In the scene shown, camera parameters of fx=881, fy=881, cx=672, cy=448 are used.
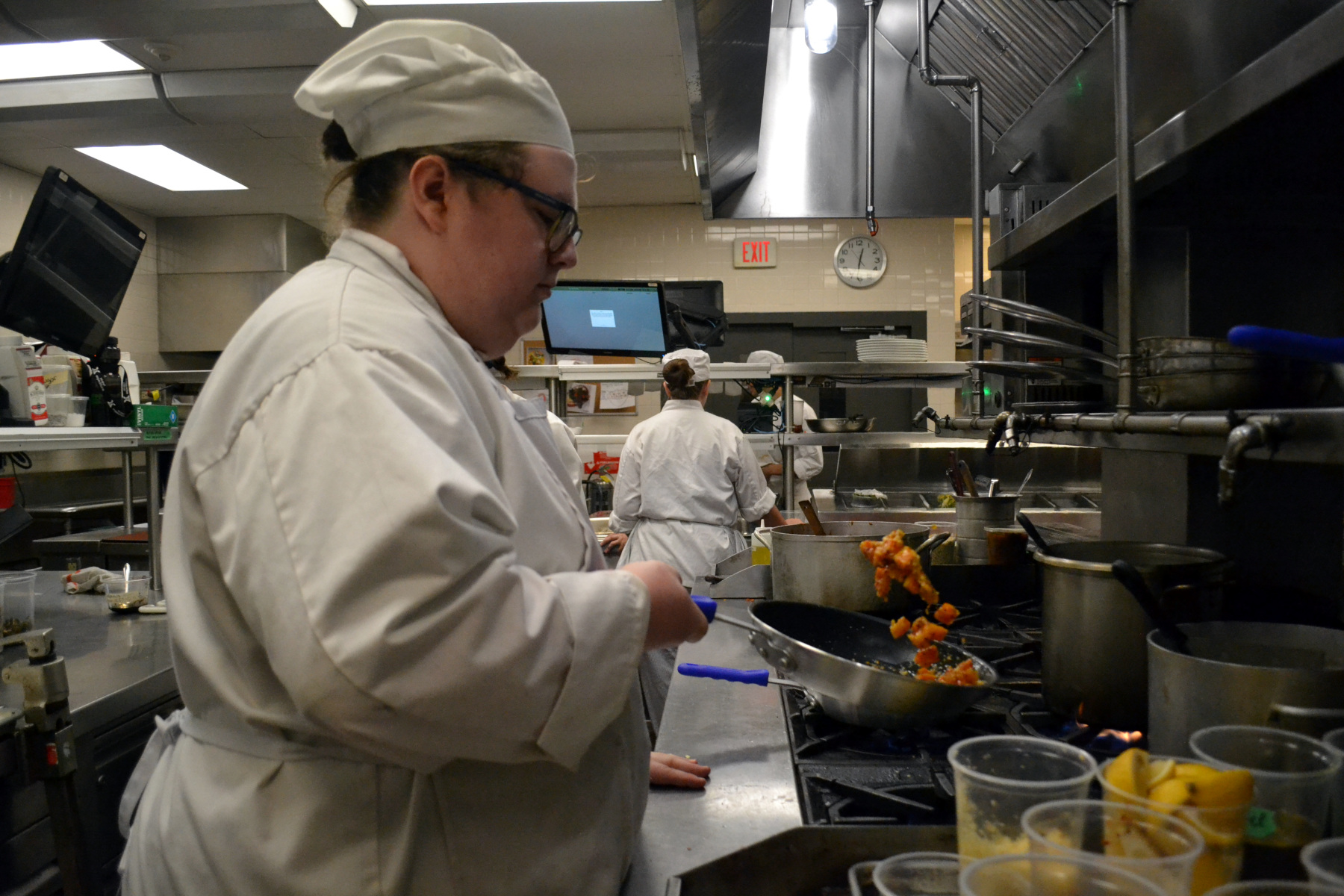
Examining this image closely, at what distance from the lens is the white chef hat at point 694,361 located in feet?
13.4

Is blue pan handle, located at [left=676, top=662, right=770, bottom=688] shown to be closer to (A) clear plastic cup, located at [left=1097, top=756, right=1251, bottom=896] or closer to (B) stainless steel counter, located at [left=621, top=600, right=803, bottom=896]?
(B) stainless steel counter, located at [left=621, top=600, right=803, bottom=896]

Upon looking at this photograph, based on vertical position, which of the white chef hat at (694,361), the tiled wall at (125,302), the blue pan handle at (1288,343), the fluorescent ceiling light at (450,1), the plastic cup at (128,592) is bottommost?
the plastic cup at (128,592)

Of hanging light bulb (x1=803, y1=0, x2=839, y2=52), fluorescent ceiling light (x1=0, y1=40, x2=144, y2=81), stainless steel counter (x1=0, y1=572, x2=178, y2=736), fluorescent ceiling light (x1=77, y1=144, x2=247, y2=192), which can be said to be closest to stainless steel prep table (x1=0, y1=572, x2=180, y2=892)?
stainless steel counter (x1=0, y1=572, x2=178, y2=736)

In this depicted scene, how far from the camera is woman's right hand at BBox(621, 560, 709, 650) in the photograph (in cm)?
93

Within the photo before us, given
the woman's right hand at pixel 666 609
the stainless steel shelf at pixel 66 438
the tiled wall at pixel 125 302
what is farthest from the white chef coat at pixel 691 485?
the tiled wall at pixel 125 302

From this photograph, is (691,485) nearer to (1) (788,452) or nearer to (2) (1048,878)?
(1) (788,452)

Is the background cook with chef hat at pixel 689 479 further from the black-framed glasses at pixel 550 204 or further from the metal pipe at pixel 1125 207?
the black-framed glasses at pixel 550 204

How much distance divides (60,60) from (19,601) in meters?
3.15

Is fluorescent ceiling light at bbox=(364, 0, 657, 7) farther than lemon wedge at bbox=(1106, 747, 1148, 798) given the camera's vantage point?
Yes

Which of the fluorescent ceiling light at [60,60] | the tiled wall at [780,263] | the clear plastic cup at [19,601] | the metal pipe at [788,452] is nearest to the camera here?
the clear plastic cup at [19,601]

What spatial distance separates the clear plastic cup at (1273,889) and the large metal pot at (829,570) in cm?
110

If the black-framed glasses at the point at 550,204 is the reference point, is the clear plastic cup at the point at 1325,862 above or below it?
below

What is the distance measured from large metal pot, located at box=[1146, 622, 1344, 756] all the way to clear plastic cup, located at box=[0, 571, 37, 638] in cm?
280

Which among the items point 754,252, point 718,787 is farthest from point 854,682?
point 754,252
